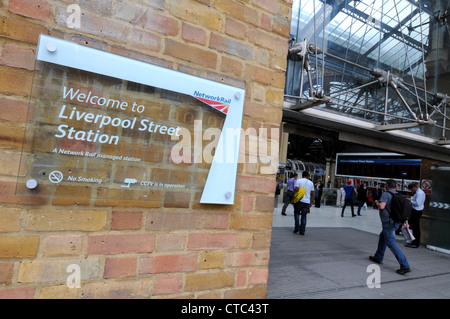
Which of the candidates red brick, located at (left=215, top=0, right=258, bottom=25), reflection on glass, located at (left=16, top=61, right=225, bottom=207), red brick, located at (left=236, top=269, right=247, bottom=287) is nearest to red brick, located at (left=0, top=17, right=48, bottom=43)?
reflection on glass, located at (left=16, top=61, right=225, bottom=207)

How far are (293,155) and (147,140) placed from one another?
39872 millimetres

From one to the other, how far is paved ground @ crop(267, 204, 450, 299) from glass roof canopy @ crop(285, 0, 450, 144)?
452 cm

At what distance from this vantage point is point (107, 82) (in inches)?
58.6

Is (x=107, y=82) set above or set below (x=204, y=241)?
above

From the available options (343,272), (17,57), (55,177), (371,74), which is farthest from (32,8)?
→ (371,74)

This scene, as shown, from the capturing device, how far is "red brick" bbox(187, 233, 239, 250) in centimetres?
170

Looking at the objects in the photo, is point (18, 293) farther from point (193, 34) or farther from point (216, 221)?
point (193, 34)

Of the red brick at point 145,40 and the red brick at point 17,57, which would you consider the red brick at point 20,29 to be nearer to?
the red brick at point 17,57

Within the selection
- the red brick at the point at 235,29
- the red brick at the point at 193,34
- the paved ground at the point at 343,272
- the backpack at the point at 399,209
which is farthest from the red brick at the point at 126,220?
the backpack at the point at 399,209

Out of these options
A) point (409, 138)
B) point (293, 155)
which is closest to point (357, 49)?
point (409, 138)
